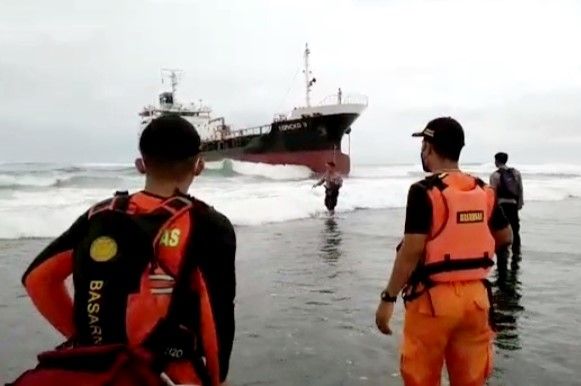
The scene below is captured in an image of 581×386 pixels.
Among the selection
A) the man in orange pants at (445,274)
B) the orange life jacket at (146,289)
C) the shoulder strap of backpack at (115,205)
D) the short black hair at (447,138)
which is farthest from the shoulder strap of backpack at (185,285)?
the short black hair at (447,138)

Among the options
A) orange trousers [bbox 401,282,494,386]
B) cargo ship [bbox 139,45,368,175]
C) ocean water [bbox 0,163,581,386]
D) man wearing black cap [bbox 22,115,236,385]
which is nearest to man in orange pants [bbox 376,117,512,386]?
orange trousers [bbox 401,282,494,386]

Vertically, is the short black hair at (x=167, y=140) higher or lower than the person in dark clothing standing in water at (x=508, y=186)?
higher

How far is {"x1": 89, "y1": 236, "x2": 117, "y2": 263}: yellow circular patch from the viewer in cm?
174

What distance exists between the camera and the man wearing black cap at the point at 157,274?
1743 millimetres

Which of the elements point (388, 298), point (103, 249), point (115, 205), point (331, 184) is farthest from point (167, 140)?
point (331, 184)

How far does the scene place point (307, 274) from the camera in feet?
29.8

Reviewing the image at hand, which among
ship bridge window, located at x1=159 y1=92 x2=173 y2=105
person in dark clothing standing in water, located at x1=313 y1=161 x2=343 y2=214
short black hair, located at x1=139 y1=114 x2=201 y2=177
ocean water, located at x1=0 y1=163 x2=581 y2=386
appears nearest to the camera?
short black hair, located at x1=139 y1=114 x2=201 y2=177

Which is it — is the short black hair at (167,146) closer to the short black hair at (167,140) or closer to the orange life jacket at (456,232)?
the short black hair at (167,140)

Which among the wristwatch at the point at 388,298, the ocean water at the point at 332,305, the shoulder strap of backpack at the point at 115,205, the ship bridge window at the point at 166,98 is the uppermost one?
the ship bridge window at the point at 166,98

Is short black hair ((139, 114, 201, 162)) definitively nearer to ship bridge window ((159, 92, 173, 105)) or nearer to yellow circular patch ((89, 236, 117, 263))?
yellow circular patch ((89, 236, 117, 263))

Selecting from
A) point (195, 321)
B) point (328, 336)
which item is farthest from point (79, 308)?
point (328, 336)

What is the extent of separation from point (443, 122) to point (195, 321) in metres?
1.91

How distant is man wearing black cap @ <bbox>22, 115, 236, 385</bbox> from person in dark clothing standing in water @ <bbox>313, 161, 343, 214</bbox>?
55.4 feet

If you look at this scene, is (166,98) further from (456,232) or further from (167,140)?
(167,140)
